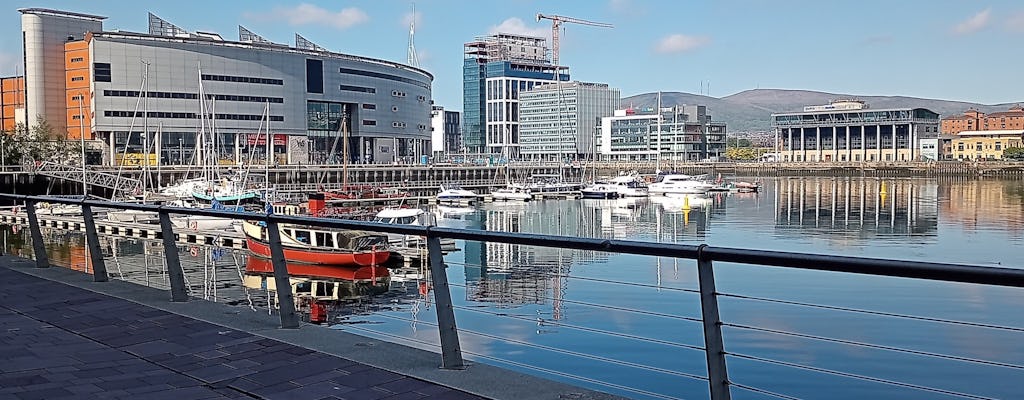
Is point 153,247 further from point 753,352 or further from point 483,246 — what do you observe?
point 753,352

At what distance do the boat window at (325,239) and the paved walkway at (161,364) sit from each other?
91.2ft

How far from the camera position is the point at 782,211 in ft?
245

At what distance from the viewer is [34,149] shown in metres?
92.4

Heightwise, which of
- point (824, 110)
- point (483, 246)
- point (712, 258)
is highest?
→ point (824, 110)

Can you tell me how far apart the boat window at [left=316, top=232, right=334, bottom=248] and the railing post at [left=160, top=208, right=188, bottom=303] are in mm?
27509

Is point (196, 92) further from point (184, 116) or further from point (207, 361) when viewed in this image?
point (207, 361)

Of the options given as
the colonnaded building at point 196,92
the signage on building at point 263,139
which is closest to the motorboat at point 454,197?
the colonnaded building at point 196,92

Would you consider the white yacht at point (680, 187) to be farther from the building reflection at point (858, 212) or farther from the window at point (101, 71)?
the window at point (101, 71)

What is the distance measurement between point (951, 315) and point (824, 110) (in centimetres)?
18261

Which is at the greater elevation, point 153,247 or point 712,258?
point 712,258

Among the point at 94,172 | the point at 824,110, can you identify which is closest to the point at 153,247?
the point at 94,172

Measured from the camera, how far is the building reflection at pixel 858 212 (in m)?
55.2

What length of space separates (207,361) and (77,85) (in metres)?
123

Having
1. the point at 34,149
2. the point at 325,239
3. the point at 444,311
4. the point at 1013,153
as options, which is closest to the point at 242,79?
the point at 34,149
